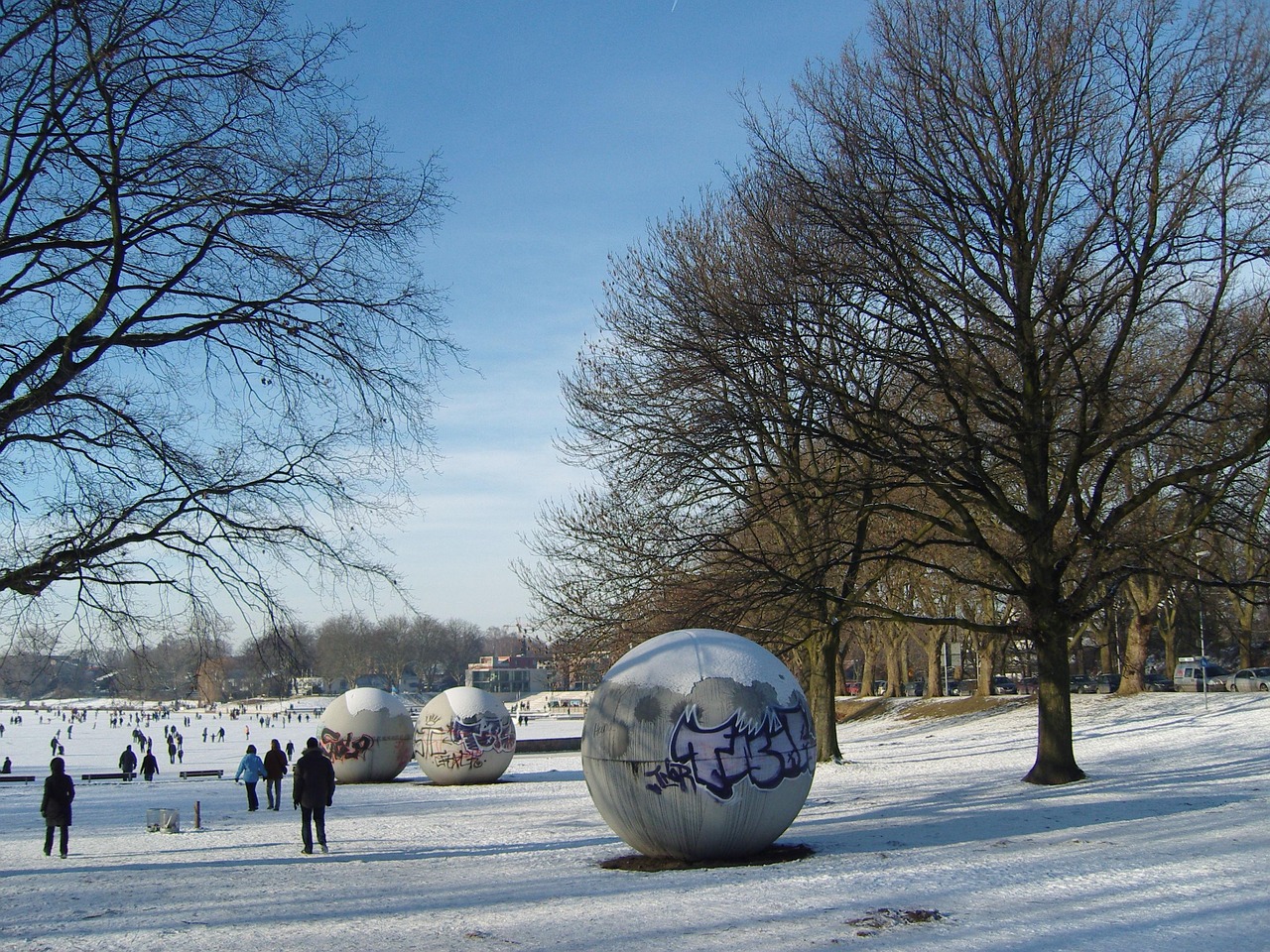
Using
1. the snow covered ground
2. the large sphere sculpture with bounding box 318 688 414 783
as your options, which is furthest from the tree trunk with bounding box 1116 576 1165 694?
the large sphere sculpture with bounding box 318 688 414 783

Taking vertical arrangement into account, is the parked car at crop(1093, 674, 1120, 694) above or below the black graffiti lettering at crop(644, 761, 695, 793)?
below

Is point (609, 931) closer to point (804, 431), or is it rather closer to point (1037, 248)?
point (804, 431)

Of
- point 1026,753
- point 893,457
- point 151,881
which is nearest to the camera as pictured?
point 151,881

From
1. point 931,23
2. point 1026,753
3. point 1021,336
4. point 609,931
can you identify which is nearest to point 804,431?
point 1021,336

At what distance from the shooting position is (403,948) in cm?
894

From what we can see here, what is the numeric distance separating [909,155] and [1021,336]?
3.51 meters

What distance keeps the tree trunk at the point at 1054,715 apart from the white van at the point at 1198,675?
28616mm

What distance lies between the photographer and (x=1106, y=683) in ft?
168

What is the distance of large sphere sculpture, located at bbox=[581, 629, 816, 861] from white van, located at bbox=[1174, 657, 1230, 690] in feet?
123

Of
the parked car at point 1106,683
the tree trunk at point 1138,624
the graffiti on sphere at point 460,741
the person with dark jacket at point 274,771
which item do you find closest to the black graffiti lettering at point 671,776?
the person with dark jacket at point 274,771

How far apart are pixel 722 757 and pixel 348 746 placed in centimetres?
1892

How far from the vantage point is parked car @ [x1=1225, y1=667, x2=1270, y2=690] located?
142 ft

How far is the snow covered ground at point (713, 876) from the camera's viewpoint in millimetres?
9062

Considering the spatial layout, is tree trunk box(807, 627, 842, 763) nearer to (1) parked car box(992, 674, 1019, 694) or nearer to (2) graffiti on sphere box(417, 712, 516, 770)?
(2) graffiti on sphere box(417, 712, 516, 770)
